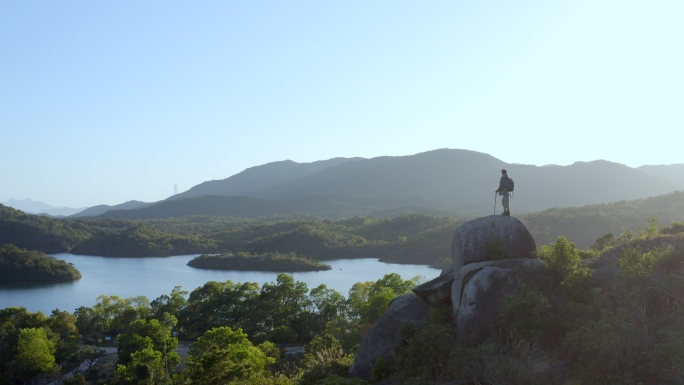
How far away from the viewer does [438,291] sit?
44.1ft

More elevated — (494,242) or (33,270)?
(494,242)

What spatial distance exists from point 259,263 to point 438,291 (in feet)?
236

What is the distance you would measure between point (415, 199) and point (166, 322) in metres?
141

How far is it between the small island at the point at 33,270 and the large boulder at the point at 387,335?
7285 centimetres

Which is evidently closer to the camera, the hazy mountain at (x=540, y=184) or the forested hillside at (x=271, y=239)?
the forested hillside at (x=271, y=239)

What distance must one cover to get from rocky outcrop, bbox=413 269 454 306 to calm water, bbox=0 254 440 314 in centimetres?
4307

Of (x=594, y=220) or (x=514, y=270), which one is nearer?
(x=514, y=270)

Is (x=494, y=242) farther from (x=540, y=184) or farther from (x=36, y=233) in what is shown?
(x=540, y=184)

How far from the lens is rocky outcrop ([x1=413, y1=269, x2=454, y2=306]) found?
1330 centimetres

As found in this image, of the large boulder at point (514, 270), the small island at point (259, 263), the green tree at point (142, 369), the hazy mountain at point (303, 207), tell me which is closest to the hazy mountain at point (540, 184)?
the hazy mountain at point (303, 207)

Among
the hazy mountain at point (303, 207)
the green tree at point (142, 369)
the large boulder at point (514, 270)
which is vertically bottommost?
the green tree at point (142, 369)

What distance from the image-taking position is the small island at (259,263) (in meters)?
79.6

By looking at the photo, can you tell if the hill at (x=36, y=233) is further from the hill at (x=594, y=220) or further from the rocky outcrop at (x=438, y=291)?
the rocky outcrop at (x=438, y=291)

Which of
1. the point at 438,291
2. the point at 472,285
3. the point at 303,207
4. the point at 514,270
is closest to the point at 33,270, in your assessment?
the point at 438,291
